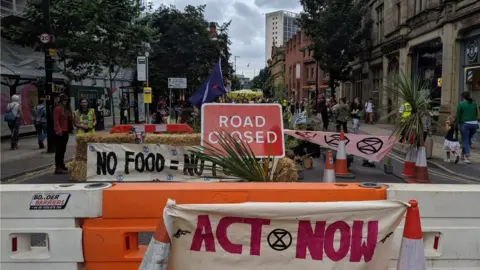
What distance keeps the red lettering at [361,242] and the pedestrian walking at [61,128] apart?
7954mm

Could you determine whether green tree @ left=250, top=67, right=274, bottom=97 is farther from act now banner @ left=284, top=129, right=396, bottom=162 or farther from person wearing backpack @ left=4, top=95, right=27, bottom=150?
act now banner @ left=284, top=129, right=396, bottom=162

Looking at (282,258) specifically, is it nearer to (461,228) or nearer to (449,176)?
(461,228)

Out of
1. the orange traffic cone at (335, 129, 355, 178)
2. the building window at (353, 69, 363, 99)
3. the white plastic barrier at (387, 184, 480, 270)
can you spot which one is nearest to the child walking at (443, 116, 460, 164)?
the orange traffic cone at (335, 129, 355, 178)

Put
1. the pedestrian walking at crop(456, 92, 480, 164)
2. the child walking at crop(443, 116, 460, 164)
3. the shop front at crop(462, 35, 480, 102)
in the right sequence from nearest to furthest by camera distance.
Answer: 1. the child walking at crop(443, 116, 460, 164)
2. the pedestrian walking at crop(456, 92, 480, 164)
3. the shop front at crop(462, 35, 480, 102)

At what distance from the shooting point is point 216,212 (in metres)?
2.42

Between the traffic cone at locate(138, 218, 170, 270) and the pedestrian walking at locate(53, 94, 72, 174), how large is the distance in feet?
24.5

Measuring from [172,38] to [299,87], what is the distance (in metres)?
45.8

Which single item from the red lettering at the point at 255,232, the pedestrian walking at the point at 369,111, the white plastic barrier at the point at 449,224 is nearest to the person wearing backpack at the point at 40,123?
the red lettering at the point at 255,232

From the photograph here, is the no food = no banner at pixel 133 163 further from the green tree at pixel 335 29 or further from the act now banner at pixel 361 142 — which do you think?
the green tree at pixel 335 29

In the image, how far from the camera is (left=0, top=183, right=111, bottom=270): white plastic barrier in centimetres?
286

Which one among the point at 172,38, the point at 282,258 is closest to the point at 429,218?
the point at 282,258

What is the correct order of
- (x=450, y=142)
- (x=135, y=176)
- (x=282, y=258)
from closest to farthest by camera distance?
1. (x=282, y=258)
2. (x=135, y=176)
3. (x=450, y=142)

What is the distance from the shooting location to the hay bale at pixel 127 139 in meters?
7.85

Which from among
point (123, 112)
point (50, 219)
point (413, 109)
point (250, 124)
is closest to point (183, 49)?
point (123, 112)
